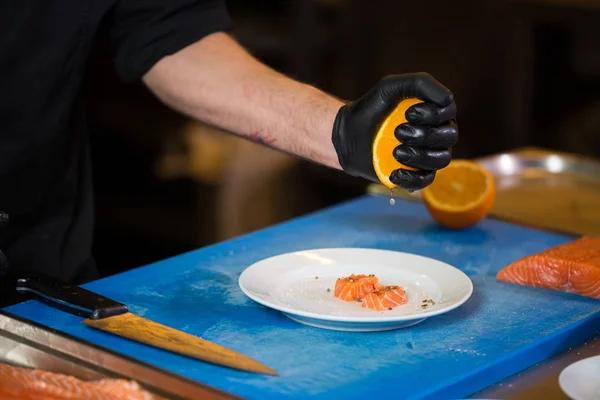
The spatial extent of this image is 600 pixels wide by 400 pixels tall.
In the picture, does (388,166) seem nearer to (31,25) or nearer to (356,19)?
(31,25)

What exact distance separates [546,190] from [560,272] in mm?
847

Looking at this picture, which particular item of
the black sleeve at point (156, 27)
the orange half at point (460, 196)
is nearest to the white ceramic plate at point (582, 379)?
the orange half at point (460, 196)

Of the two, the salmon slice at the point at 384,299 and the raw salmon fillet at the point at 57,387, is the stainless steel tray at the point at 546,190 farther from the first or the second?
the raw salmon fillet at the point at 57,387

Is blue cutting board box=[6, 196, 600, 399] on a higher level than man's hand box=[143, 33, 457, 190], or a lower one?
lower

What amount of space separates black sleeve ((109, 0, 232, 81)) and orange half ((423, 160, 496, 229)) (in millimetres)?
556

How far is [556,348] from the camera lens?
1.45 m

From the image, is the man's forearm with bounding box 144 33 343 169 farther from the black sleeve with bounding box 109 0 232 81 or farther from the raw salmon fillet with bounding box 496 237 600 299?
the raw salmon fillet with bounding box 496 237 600 299

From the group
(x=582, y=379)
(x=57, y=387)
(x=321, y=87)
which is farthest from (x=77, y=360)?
(x=321, y=87)

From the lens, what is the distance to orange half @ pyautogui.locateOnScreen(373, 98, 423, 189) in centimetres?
155

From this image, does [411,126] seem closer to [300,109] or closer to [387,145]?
[387,145]

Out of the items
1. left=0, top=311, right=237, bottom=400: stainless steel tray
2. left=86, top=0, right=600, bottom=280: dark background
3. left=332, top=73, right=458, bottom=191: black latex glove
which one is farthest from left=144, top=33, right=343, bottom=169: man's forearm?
left=86, top=0, right=600, bottom=280: dark background

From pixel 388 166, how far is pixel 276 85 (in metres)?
0.38

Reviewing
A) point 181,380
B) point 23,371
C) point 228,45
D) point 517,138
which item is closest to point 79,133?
point 228,45

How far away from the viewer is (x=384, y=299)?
1.48m
